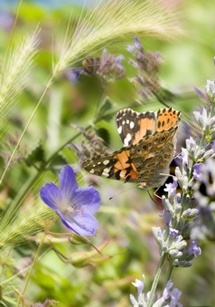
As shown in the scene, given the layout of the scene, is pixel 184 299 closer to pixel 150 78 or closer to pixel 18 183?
pixel 18 183

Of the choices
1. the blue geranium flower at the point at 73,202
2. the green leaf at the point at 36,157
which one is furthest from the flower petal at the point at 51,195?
the green leaf at the point at 36,157

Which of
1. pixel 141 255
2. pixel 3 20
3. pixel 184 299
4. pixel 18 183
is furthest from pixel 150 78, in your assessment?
pixel 3 20

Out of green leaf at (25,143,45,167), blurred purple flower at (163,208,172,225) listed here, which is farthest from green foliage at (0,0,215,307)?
blurred purple flower at (163,208,172,225)

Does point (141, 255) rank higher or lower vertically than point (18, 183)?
lower

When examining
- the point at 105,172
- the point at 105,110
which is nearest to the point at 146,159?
the point at 105,172

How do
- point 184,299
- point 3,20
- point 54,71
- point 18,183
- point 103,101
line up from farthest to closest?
point 3,20 → point 184,299 → point 18,183 → point 103,101 → point 54,71

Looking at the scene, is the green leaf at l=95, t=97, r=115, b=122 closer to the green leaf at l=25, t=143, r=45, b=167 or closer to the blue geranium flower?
the green leaf at l=25, t=143, r=45, b=167

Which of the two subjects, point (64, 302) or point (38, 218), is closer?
point (38, 218)
